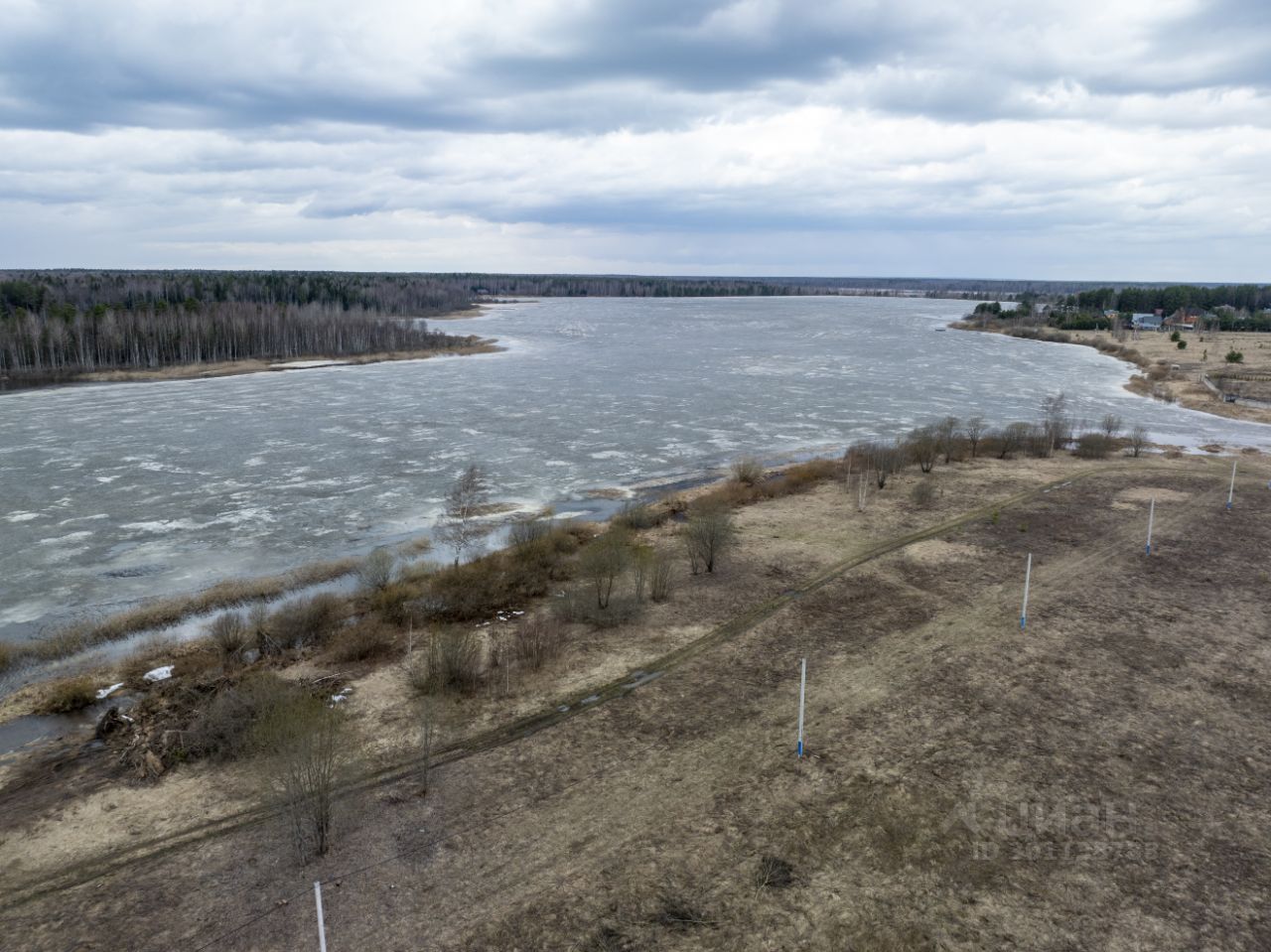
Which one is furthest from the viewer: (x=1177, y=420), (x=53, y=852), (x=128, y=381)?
(x=128, y=381)

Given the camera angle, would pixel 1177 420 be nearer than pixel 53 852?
No

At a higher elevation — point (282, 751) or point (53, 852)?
point (282, 751)

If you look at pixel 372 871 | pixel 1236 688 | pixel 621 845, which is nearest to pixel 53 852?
pixel 372 871

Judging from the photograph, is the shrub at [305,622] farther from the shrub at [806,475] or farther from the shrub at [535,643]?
the shrub at [806,475]

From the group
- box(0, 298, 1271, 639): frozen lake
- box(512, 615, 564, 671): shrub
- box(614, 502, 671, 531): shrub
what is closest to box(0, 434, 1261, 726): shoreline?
box(614, 502, 671, 531): shrub

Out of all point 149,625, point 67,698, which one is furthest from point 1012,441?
point 67,698

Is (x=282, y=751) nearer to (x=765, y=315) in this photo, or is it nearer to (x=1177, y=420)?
(x=1177, y=420)

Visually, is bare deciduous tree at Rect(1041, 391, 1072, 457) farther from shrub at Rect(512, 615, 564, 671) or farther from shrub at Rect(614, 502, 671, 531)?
shrub at Rect(512, 615, 564, 671)

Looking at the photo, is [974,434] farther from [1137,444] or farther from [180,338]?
[180,338]
